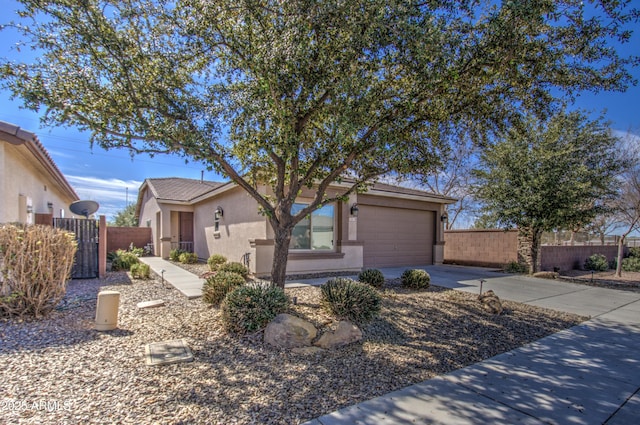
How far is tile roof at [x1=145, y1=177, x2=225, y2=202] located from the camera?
53.4ft

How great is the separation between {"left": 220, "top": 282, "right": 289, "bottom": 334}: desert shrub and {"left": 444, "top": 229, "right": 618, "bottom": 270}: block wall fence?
12.1 meters

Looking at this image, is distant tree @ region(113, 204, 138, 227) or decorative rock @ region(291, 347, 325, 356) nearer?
decorative rock @ region(291, 347, 325, 356)

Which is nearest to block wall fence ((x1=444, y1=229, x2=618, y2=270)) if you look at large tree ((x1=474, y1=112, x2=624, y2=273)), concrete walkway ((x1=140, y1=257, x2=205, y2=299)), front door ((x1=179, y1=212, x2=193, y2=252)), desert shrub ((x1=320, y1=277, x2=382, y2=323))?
large tree ((x1=474, y1=112, x2=624, y2=273))

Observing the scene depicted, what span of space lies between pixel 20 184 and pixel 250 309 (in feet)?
25.0

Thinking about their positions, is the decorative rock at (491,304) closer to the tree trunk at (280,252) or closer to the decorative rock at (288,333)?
the decorative rock at (288,333)

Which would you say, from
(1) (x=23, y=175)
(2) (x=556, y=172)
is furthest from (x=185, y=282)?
(2) (x=556, y=172)

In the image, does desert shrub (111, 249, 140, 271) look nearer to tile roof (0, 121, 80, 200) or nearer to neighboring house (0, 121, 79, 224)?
neighboring house (0, 121, 79, 224)

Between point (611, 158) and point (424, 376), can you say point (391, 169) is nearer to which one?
point (424, 376)

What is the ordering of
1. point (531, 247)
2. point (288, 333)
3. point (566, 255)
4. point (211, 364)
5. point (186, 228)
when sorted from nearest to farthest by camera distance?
1. point (211, 364)
2. point (288, 333)
3. point (531, 247)
4. point (566, 255)
5. point (186, 228)

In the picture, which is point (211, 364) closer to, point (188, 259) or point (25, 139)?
point (25, 139)

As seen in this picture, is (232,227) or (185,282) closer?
(185,282)

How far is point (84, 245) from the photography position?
30.8 ft

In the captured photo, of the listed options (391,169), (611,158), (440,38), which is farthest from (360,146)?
(611,158)

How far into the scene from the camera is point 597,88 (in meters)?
5.99
